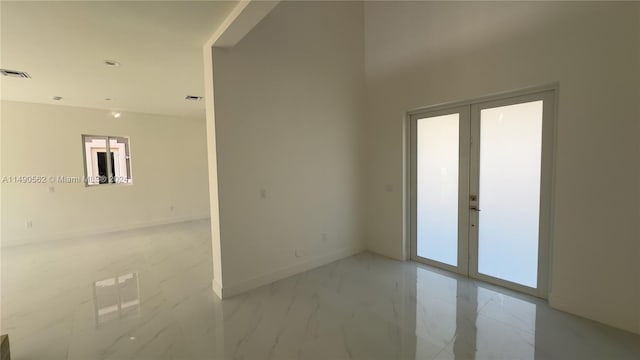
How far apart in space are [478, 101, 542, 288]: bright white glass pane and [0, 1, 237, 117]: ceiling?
3.05 meters

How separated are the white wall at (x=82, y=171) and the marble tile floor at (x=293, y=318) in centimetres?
185

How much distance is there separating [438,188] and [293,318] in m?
2.52

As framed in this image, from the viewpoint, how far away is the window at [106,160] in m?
6.19

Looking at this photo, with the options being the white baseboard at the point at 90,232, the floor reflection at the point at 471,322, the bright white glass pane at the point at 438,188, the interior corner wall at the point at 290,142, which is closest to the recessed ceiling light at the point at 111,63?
the interior corner wall at the point at 290,142

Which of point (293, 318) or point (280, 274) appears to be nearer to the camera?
point (293, 318)

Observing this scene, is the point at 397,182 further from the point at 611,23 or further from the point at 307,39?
the point at 611,23

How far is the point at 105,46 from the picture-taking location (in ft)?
10.0

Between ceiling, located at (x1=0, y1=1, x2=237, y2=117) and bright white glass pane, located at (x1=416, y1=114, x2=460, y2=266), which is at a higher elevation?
ceiling, located at (x1=0, y1=1, x2=237, y2=117)

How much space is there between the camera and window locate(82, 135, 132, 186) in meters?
6.19

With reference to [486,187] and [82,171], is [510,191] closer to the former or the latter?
[486,187]

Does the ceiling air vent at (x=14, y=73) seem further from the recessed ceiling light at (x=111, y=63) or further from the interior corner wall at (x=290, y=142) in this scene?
the interior corner wall at (x=290, y=142)

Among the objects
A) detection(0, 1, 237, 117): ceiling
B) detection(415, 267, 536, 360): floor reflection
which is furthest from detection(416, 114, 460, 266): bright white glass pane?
detection(0, 1, 237, 117): ceiling

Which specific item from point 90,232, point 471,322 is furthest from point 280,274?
point 90,232

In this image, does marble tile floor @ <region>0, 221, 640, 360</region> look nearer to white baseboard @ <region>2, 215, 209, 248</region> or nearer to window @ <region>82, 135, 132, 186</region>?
white baseboard @ <region>2, 215, 209, 248</region>
